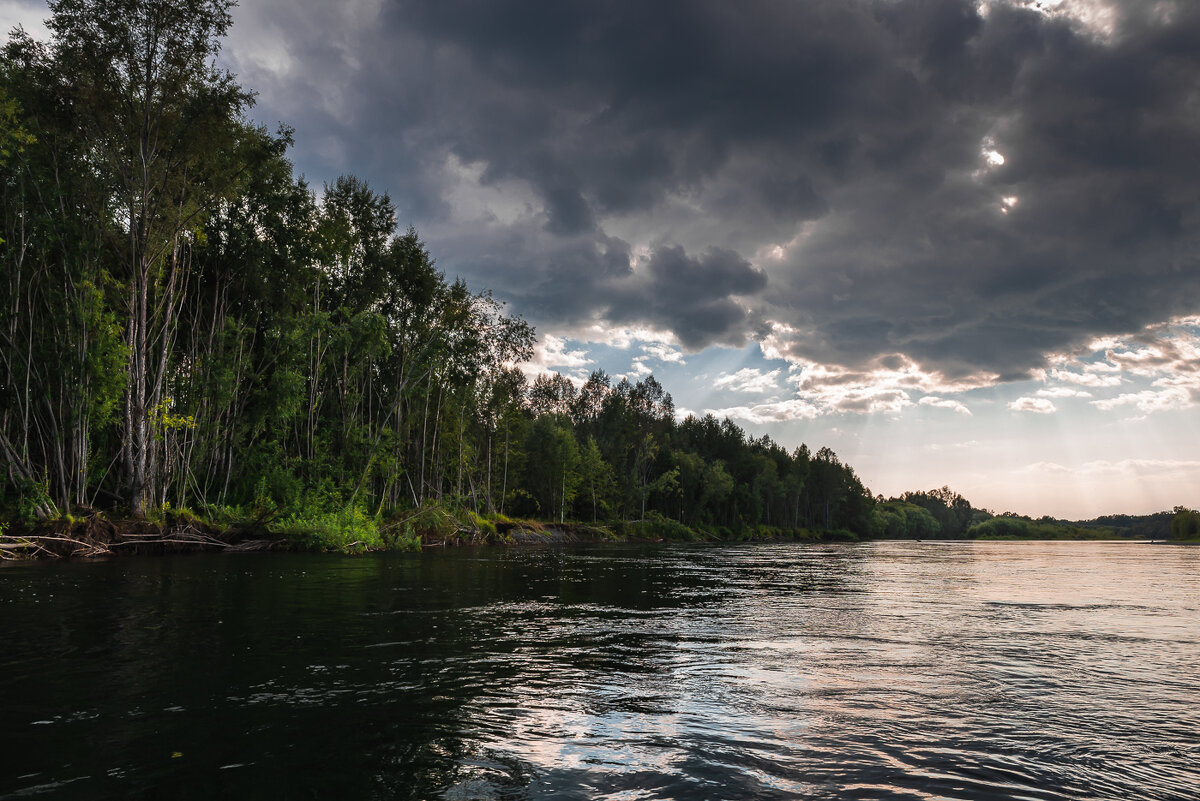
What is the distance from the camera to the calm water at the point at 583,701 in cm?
347

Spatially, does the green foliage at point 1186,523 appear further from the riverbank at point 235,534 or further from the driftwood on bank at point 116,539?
the driftwood on bank at point 116,539

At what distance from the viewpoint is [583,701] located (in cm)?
515

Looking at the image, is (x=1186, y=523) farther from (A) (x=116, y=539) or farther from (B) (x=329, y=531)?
(A) (x=116, y=539)

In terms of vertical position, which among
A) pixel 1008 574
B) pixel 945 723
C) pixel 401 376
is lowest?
pixel 1008 574

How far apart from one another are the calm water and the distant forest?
16102 mm

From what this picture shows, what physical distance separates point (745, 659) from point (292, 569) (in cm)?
1556

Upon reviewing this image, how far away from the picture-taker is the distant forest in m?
22.7

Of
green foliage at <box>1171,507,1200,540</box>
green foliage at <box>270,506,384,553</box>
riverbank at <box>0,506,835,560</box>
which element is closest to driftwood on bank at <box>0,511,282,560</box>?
riverbank at <box>0,506,835,560</box>

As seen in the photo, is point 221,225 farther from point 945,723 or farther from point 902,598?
point 945,723

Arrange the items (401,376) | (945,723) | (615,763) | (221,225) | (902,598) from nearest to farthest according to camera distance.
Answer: (615,763), (945,723), (902,598), (221,225), (401,376)

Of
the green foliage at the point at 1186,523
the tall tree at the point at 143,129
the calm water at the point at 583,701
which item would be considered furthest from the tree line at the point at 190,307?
the green foliage at the point at 1186,523

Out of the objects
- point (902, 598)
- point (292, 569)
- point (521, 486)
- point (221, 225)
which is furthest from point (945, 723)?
point (521, 486)

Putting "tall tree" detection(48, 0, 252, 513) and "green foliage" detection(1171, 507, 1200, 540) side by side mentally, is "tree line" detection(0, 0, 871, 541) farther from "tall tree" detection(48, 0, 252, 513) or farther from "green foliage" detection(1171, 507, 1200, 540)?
"green foliage" detection(1171, 507, 1200, 540)

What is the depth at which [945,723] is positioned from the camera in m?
4.54
